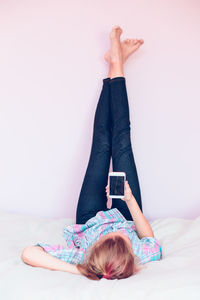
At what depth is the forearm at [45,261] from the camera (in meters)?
1.06

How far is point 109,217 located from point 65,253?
1.01 feet

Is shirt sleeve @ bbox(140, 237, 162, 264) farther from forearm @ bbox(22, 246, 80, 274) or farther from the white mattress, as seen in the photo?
forearm @ bbox(22, 246, 80, 274)

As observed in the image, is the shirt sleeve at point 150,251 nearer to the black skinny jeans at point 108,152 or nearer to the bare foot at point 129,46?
the black skinny jeans at point 108,152

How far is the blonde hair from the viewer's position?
39.9 inches

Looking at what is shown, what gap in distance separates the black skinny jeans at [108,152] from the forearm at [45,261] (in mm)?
394

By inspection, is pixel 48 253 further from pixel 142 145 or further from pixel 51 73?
pixel 51 73

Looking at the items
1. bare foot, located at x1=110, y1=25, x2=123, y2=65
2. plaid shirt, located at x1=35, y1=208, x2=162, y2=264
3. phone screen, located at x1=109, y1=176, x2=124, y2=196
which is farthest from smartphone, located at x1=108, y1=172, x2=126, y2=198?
bare foot, located at x1=110, y1=25, x2=123, y2=65

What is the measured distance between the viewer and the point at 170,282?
91 centimetres

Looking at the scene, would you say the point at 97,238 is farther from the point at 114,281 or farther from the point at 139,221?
the point at 114,281

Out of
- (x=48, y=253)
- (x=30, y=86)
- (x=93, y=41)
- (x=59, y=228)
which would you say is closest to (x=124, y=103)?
(x=93, y=41)

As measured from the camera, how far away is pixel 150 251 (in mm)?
1188

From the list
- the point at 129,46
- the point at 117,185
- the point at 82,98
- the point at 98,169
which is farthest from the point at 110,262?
the point at 129,46

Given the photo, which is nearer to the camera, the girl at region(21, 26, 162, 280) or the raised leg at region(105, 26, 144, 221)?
the girl at region(21, 26, 162, 280)

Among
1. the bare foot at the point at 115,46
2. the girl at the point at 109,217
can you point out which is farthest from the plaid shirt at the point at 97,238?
the bare foot at the point at 115,46
